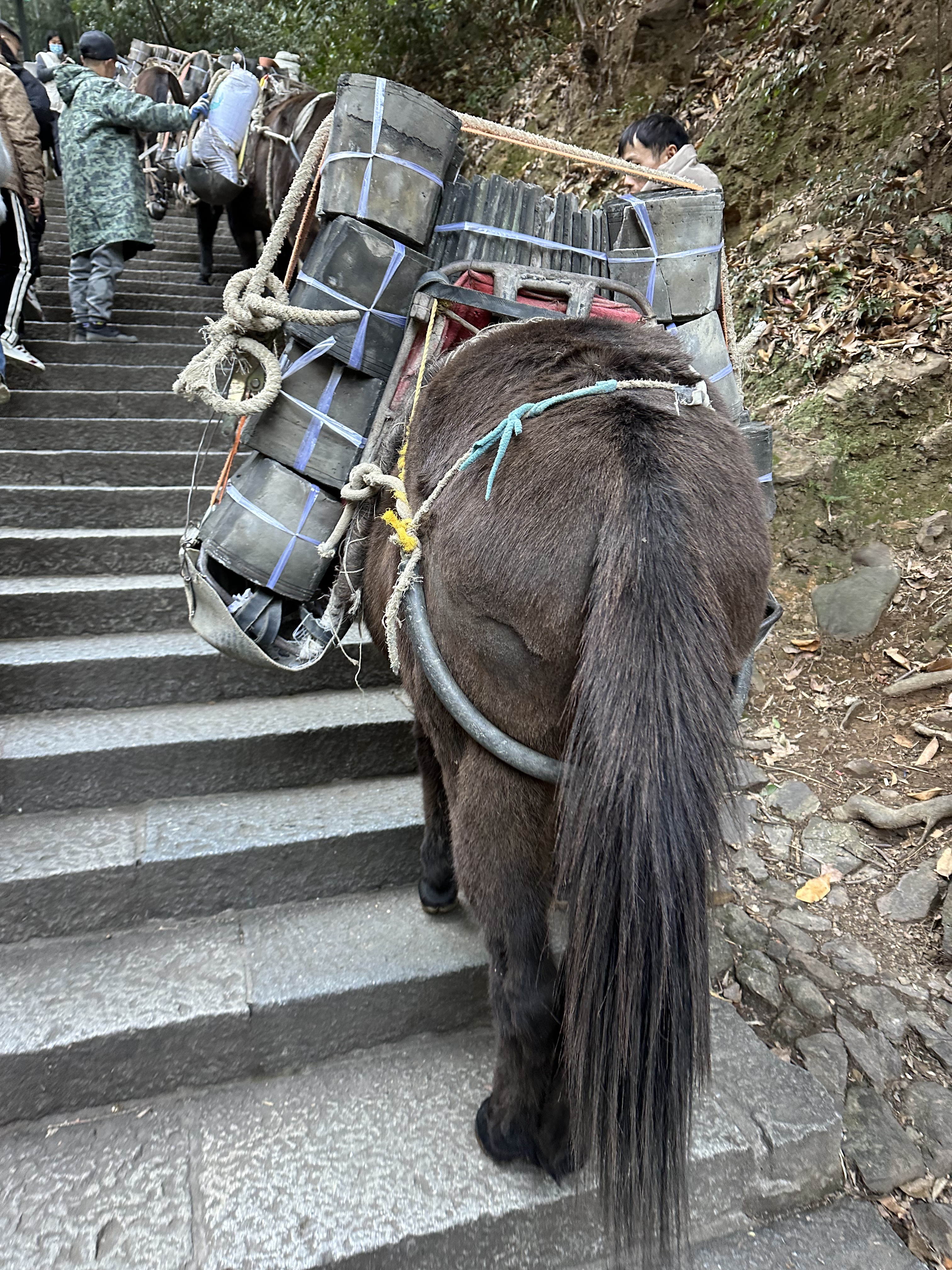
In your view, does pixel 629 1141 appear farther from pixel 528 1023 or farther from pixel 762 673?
pixel 762 673

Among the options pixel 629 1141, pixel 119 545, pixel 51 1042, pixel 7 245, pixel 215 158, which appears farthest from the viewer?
pixel 215 158

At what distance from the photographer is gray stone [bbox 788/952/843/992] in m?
2.38

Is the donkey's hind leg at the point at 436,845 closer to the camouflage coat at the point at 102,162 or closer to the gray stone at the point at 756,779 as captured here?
the gray stone at the point at 756,779

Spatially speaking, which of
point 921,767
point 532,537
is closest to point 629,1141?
point 532,537

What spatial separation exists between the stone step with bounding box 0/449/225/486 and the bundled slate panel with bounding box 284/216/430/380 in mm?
2203

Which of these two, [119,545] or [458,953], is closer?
[458,953]

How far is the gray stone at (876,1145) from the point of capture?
6.18 ft

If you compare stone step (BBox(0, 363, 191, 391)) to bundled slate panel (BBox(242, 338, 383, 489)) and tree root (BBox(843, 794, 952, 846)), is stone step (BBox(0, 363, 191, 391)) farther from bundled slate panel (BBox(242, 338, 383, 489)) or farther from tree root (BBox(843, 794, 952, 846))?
tree root (BBox(843, 794, 952, 846))

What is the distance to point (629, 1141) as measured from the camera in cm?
122

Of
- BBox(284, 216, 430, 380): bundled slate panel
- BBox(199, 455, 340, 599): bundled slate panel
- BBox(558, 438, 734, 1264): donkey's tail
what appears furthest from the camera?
BBox(199, 455, 340, 599): bundled slate panel

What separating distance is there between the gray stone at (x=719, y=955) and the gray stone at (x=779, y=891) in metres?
0.29

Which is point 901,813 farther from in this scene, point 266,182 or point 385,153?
point 266,182

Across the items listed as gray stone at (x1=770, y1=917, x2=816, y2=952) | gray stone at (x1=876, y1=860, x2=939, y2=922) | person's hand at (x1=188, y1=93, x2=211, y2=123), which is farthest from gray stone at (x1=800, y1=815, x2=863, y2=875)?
person's hand at (x1=188, y1=93, x2=211, y2=123)

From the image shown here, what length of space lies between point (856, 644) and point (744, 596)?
8.43 feet
